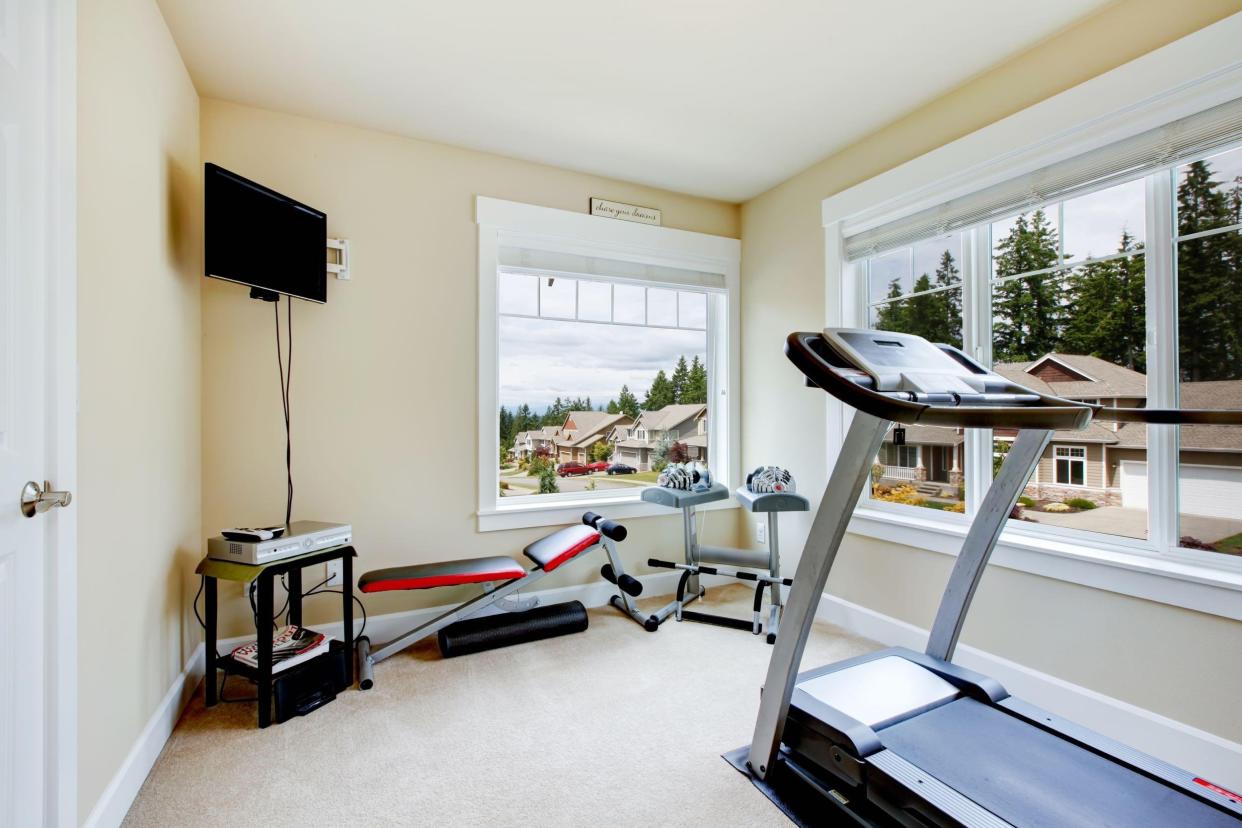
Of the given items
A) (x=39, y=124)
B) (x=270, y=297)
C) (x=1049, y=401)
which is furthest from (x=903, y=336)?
(x=270, y=297)

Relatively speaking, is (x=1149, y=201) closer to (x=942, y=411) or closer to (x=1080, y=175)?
(x=1080, y=175)

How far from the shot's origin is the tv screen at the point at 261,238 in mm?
2201

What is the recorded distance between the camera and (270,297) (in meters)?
2.49

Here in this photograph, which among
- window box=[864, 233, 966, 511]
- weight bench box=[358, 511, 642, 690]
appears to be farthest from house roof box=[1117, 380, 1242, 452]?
weight bench box=[358, 511, 642, 690]

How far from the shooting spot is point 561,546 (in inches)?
113

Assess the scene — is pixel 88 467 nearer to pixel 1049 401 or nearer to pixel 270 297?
pixel 270 297

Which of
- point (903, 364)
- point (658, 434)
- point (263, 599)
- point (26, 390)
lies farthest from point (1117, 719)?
point (26, 390)

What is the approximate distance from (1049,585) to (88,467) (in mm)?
3175

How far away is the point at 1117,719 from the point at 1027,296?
1.61m

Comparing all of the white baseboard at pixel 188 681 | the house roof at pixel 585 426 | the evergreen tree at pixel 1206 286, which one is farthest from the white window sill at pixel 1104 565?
the house roof at pixel 585 426

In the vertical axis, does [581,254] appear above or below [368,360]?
above

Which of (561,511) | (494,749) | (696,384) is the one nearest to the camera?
(494,749)

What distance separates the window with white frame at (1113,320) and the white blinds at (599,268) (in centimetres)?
136

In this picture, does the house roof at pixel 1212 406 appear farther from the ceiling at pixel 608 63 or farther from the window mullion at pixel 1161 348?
the ceiling at pixel 608 63
